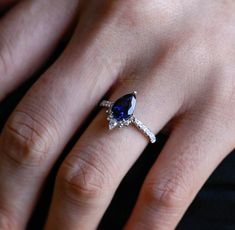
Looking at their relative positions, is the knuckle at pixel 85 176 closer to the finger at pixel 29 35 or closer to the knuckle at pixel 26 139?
the knuckle at pixel 26 139

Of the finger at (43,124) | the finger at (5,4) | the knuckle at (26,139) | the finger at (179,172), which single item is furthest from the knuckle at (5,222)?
the finger at (5,4)

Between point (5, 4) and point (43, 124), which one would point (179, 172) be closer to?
point (43, 124)

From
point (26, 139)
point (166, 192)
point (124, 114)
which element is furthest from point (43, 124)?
point (166, 192)

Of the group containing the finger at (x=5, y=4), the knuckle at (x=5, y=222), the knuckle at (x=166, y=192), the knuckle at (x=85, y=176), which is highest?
the finger at (x=5, y=4)

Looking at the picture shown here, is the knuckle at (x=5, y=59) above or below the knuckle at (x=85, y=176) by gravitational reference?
above

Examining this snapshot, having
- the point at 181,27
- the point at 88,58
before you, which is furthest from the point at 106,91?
Result: the point at 181,27

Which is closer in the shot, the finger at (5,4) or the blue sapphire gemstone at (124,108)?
the blue sapphire gemstone at (124,108)

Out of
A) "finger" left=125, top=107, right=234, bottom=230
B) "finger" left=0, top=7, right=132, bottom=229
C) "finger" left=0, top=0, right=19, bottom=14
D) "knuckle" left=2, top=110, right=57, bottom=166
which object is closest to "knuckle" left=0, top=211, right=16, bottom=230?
"finger" left=0, top=7, right=132, bottom=229
